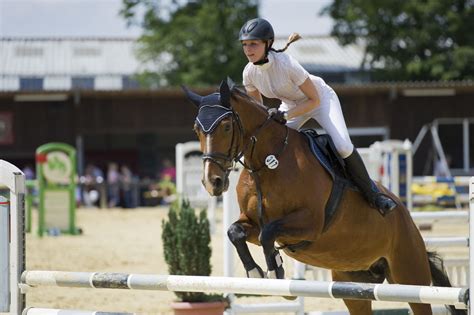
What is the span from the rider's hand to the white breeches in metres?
0.27

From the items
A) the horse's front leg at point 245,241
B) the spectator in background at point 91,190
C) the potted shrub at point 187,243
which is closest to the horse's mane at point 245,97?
the horse's front leg at point 245,241

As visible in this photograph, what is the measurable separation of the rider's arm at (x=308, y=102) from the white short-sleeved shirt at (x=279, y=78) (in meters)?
0.05

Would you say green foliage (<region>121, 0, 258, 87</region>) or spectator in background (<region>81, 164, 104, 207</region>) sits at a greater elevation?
green foliage (<region>121, 0, 258, 87</region>)

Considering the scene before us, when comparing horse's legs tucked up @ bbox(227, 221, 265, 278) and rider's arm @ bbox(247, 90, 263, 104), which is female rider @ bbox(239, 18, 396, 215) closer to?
rider's arm @ bbox(247, 90, 263, 104)

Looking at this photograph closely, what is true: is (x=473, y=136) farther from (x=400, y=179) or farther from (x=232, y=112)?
(x=232, y=112)

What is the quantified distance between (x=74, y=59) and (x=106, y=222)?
79.8 feet

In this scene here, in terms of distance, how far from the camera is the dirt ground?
28.7ft

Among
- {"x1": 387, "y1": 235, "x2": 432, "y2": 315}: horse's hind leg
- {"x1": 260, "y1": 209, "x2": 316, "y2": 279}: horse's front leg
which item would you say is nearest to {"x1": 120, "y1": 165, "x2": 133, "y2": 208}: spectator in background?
{"x1": 387, "y1": 235, "x2": 432, "y2": 315}: horse's hind leg

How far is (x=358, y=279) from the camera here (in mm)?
6438

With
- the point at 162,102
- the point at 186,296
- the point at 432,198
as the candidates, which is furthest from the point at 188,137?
the point at 186,296

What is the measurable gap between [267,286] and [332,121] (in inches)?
66.2

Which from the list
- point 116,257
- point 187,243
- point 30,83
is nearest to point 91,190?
point 116,257

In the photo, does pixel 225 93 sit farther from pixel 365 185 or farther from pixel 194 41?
pixel 194 41

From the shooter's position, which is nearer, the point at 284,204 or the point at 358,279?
the point at 284,204
